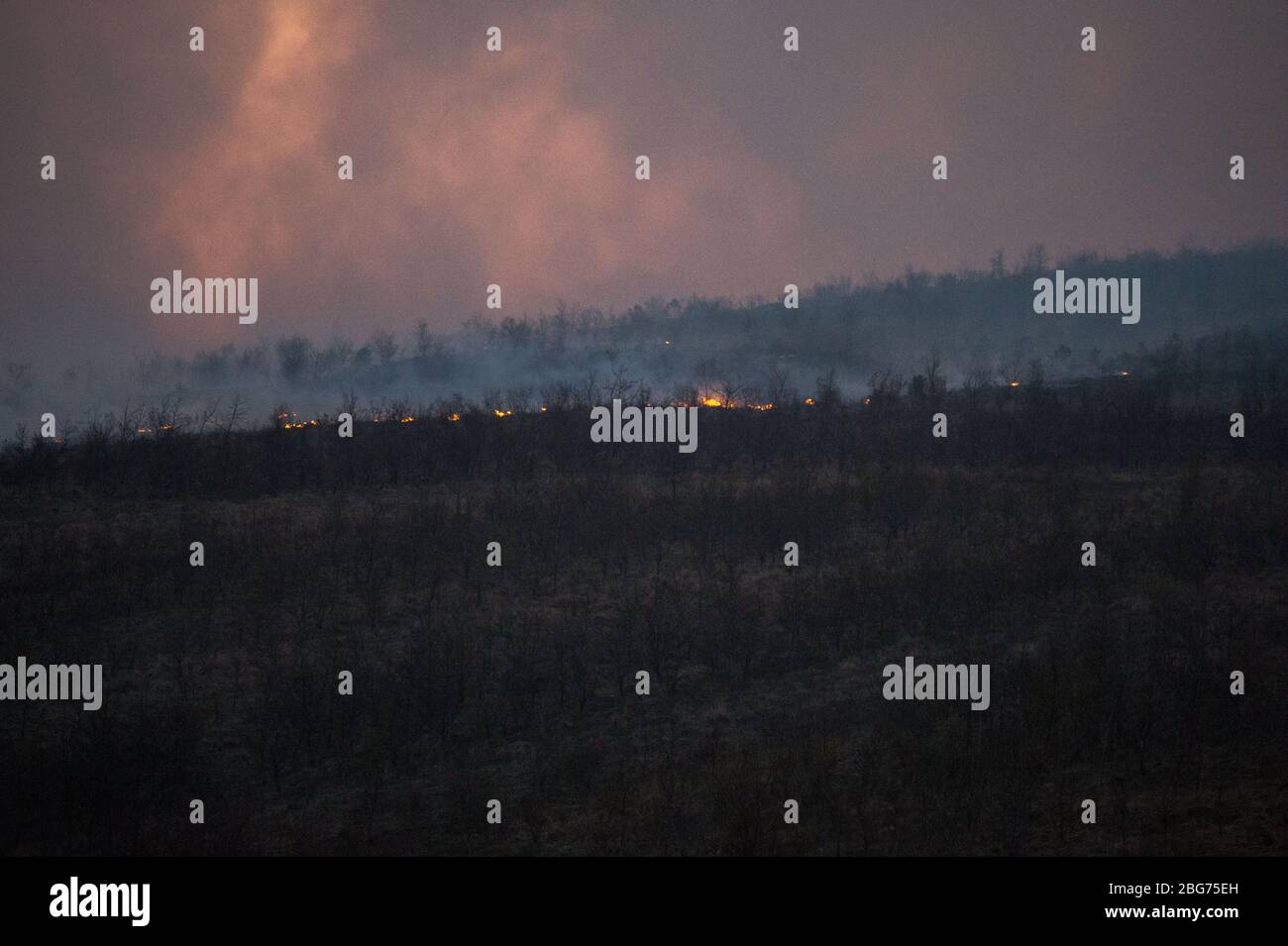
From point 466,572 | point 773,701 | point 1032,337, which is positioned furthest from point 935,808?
point 1032,337

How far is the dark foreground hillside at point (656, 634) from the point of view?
20000 mm

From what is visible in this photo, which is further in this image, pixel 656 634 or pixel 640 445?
pixel 640 445

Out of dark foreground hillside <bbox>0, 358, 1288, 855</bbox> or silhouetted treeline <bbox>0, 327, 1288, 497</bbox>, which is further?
silhouetted treeline <bbox>0, 327, 1288, 497</bbox>

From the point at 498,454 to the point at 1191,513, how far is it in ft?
74.7

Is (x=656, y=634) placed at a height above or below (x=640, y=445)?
below

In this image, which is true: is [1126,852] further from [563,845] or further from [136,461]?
[136,461]

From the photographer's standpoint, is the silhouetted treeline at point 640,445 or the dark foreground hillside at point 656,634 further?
the silhouetted treeline at point 640,445

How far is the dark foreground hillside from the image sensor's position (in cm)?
2000

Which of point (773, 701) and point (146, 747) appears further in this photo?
point (773, 701)

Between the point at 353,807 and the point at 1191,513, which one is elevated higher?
the point at 1191,513

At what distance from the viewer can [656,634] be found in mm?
28344

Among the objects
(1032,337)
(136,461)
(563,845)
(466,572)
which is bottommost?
(563,845)

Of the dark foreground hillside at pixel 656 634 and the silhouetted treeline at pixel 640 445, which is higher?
the silhouetted treeline at pixel 640 445

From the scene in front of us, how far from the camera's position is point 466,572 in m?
32.8
